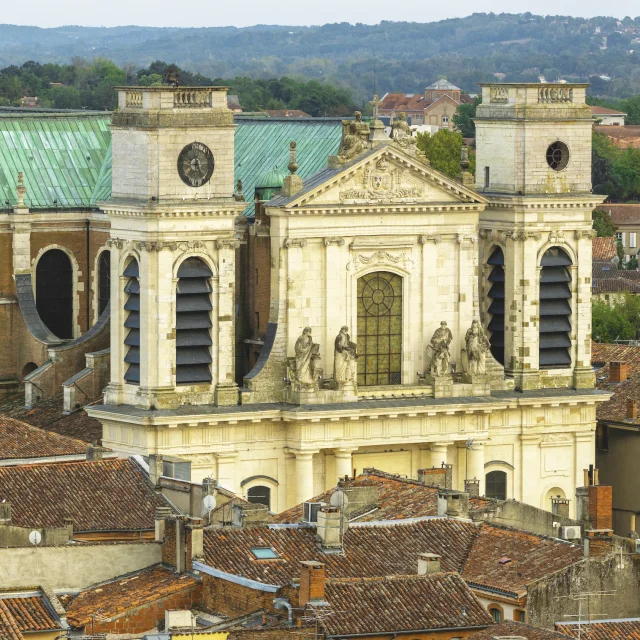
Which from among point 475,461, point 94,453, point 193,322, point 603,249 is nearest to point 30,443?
point 94,453

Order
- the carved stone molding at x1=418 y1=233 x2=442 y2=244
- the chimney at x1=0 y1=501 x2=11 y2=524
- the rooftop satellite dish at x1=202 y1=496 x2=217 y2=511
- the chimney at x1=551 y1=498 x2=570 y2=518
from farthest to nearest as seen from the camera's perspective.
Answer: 1. the carved stone molding at x1=418 y1=233 x2=442 y2=244
2. the chimney at x1=551 y1=498 x2=570 y2=518
3. the rooftop satellite dish at x1=202 y1=496 x2=217 y2=511
4. the chimney at x1=0 y1=501 x2=11 y2=524

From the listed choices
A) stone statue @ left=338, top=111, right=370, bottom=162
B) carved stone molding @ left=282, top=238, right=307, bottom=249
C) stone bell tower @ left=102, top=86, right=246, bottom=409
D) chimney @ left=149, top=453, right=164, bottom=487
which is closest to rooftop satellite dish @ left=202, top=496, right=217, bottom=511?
chimney @ left=149, top=453, right=164, bottom=487

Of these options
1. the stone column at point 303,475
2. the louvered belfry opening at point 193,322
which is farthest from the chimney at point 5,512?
the stone column at point 303,475

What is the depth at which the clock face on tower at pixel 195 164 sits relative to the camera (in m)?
96.2

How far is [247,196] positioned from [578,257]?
11.8 meters

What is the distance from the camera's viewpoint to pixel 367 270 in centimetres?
9931

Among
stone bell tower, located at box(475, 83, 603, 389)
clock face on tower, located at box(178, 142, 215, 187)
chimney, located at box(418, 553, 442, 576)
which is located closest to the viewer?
chimney, located at box(418, 553, 442, 576)

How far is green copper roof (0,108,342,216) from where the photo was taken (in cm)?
10838

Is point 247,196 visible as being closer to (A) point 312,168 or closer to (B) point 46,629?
(A) point 312,168

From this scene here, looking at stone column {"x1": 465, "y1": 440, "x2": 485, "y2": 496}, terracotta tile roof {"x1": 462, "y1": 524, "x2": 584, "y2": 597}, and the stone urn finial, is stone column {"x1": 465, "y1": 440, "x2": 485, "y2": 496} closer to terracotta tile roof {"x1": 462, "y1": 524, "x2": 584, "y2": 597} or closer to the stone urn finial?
the stone urn finial

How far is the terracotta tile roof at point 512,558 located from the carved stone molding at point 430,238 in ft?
80.0

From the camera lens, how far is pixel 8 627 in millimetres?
61562

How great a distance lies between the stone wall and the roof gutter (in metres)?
2.47

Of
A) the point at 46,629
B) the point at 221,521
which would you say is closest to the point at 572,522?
the point at 221,521
